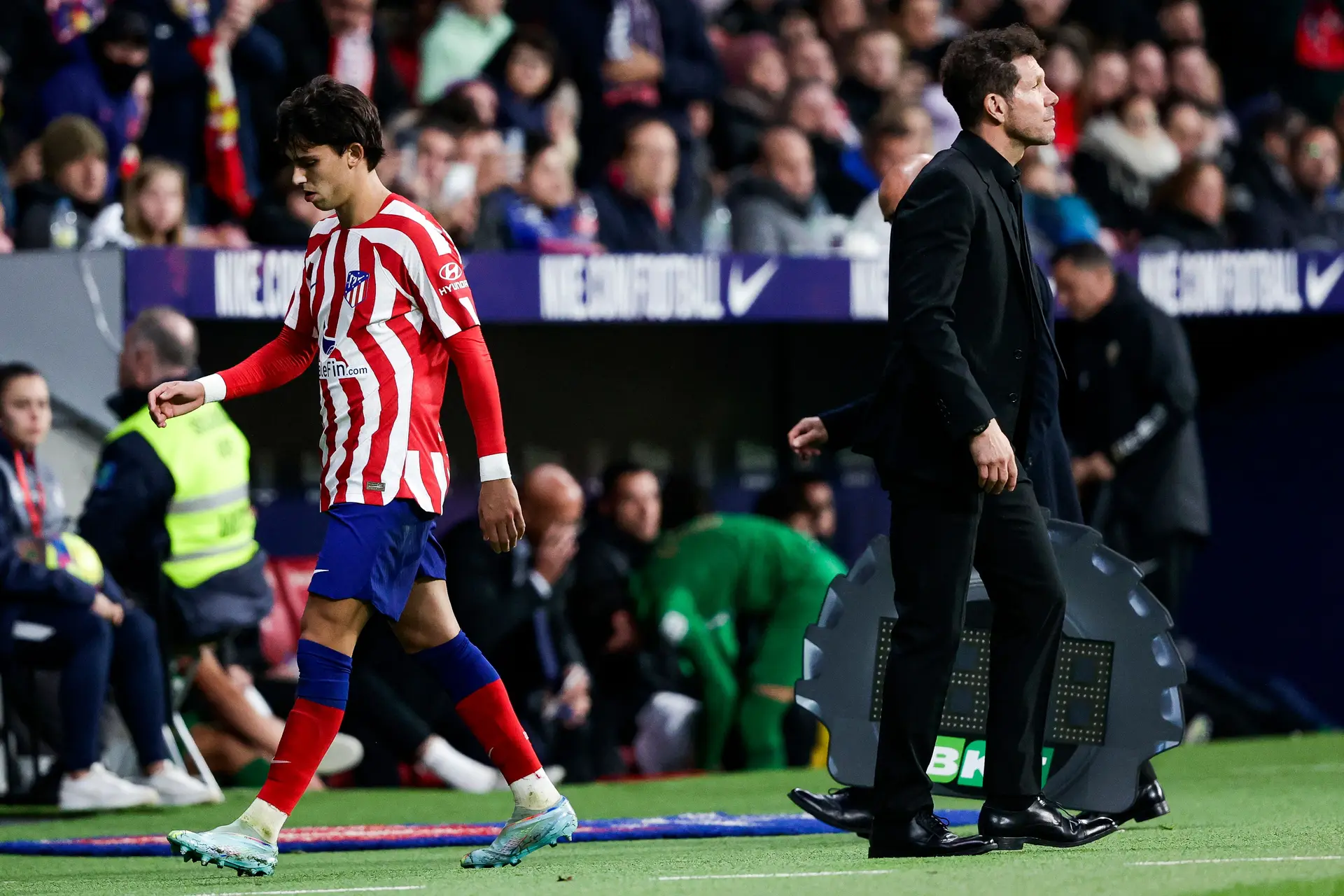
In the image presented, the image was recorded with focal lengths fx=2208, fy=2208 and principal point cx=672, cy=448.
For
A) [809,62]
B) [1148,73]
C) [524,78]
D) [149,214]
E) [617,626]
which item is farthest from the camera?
[1148,73]

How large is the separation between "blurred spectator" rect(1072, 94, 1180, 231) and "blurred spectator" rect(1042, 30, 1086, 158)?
13 centimetres

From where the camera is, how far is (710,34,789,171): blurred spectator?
38.8 ft

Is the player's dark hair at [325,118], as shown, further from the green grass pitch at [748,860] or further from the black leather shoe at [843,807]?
the black leather shoe at [843,807]

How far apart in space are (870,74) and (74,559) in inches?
251

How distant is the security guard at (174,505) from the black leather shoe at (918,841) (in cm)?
373

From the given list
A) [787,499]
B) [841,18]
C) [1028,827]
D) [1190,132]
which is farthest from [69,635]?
[1190,132]

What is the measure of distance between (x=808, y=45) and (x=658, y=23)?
886 millimetres

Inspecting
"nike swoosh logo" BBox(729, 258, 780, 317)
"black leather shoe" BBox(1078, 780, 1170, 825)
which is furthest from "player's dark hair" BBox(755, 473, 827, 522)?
"black leather shoe" BBox(1078, 780, 1170, 825)

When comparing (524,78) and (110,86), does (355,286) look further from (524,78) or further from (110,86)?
(524,78)

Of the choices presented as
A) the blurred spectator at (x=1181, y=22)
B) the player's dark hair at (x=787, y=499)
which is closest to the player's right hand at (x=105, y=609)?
the player's dark hair at (x=787, y=499)

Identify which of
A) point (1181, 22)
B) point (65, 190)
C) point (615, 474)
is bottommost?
point (615, 474)

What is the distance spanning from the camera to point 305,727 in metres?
5.05

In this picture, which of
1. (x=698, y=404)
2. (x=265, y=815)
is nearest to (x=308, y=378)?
(x=698, y=404)

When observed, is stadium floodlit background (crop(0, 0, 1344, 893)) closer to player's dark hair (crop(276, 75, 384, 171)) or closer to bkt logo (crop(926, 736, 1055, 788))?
bkt logo (crop(926, 736, 1055, 788))
